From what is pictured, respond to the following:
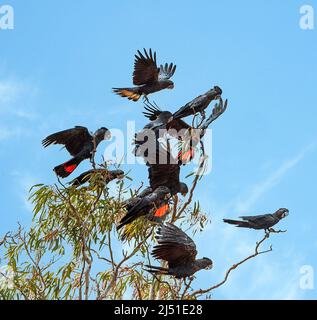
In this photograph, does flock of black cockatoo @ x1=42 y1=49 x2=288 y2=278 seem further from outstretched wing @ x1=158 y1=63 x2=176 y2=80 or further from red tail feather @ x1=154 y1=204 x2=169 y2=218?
outstretched wing @ x1=158 y1=63 x2=176 y2=80

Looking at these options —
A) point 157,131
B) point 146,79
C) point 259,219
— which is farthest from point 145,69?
point 259,219

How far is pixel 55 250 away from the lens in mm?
7895

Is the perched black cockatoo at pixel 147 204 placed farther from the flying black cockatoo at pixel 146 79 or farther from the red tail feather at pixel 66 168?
the flying black cockatoo at pixel 146 79

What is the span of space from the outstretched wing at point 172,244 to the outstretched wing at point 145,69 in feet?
11.0

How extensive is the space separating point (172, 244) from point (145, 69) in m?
3.54

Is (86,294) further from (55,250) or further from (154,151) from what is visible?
(154,151)

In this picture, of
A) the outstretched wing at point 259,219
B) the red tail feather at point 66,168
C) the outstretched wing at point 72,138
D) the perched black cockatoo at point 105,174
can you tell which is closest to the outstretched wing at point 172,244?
the outstretched wing at point 259,219

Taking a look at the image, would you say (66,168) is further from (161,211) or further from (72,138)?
(161,211)

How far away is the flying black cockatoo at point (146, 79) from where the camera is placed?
9.43 meters

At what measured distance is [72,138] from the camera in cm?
823
